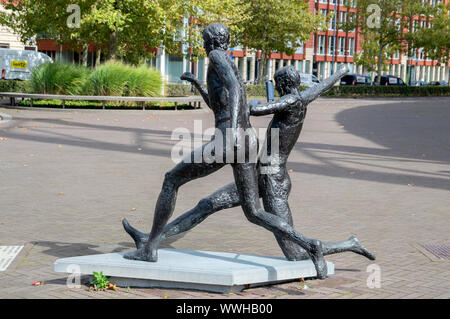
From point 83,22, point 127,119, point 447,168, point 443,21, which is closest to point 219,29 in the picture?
point 447,168

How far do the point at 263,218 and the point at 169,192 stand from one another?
0.72 metres

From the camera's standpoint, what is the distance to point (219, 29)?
5.11 metres

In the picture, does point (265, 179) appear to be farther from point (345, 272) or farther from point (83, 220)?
point (83, 220)

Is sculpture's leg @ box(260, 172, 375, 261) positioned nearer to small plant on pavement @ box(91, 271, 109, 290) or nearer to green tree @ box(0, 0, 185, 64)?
small plant on pavement @ box(91, 271, 109, 290)

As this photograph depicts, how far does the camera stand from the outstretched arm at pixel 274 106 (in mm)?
4984

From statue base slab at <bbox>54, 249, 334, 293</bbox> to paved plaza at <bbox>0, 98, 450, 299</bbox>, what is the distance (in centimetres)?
9

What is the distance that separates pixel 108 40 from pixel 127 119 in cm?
1134

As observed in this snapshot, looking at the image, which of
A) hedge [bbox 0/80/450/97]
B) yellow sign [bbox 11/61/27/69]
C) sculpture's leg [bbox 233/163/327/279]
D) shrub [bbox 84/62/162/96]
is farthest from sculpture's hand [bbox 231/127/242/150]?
yellow sign [bbox 11/61/27/69]

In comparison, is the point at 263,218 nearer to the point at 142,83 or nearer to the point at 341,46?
the point at 142,83

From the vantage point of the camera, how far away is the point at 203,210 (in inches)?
219

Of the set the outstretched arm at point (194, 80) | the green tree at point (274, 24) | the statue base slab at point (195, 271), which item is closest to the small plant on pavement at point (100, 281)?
the statue base slab at point (195, 271)

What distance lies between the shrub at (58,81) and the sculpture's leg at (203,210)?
23425 millimetres

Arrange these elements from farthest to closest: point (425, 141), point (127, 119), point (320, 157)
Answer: point (127, 119)
point (425, 141)
point (320, 157)
